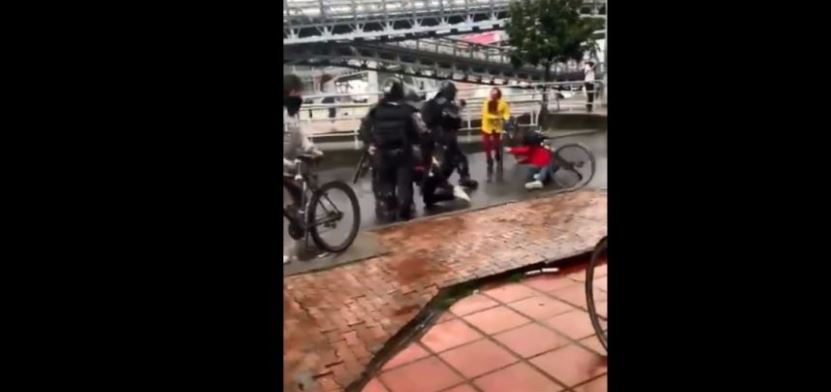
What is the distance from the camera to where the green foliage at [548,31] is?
6.36 feet

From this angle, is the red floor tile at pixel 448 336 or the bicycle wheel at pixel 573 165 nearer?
the red floor tile at pixel 448 336

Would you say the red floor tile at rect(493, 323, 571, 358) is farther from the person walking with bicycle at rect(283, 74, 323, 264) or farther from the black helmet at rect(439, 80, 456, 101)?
the black helmet at rect(439, 80, 456, 101)

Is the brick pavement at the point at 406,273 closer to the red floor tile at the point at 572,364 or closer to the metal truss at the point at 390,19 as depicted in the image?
the red floor tile at the point at 572,364

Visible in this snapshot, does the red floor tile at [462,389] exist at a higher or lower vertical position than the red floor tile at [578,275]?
lower

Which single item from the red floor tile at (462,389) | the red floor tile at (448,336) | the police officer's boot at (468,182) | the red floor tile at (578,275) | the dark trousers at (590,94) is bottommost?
the red floor tile at (462,389)

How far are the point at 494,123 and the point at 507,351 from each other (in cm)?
95

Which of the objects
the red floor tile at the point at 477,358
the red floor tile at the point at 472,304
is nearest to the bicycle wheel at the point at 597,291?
the red floor tile at the point at 477,358

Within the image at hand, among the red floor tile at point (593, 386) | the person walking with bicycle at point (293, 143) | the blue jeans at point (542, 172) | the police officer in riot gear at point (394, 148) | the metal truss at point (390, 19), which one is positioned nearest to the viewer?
the person walking with bicycle at point (293, 143)

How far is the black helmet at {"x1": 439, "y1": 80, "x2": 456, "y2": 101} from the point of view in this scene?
1.98 m

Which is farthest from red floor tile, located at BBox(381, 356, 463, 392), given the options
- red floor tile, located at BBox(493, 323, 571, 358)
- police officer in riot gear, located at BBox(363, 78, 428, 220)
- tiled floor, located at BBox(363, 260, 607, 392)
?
police officer in riot gear, located at BBox(363, 78, 428, 220)
